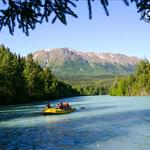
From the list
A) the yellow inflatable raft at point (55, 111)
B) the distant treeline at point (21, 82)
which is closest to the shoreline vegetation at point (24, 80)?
the distant treeline at point (21, 82)

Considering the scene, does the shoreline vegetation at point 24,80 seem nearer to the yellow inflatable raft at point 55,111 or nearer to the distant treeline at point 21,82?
the distant treeline at point 21,82

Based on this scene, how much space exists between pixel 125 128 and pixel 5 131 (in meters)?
12.6

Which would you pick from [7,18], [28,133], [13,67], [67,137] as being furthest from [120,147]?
[13,67]

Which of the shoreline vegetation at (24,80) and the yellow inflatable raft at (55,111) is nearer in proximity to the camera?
the yellow inflatable raft at (55,111)

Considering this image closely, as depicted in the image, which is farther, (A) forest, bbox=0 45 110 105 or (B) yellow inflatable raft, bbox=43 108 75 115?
(A) forest, bbox=0 45 110 105

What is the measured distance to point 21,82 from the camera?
404ft

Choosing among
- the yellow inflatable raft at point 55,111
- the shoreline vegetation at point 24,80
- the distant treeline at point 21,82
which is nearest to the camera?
the yellow inflatable raft at point 55,111

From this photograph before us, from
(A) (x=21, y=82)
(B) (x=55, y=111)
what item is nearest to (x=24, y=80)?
(A) (x=21, y=82)

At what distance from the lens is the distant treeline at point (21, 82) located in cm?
10625

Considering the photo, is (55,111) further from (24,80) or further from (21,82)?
(24,80)

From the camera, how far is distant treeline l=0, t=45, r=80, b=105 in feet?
349

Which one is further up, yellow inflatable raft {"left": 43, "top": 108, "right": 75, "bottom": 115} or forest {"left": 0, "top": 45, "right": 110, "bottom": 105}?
forest {"left": 0, "top": 45, "right": 110, "bottom": 105}

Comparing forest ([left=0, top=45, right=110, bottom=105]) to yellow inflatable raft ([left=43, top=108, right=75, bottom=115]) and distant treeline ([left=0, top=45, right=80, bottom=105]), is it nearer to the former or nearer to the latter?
distant treeline ([left=0, top=45, right=80, bottom=105])

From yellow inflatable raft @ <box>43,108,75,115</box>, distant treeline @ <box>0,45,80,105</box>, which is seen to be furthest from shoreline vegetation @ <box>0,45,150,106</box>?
yellow inflatable raft @ <box>43,108,75,115</box>
